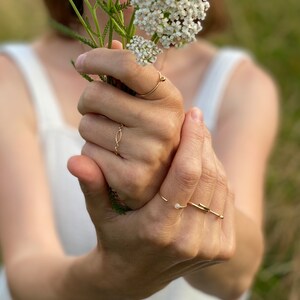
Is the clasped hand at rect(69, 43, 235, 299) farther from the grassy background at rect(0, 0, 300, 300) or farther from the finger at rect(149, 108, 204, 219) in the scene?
the grassy background at rect(0, 0, 300, 300)

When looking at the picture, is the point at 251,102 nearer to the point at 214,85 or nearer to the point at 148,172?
the point at 214,85

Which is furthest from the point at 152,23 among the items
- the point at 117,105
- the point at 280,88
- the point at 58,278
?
the point at 280,88

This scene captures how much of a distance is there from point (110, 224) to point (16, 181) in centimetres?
69

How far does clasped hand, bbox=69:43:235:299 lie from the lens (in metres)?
0.71

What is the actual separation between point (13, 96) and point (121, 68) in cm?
100

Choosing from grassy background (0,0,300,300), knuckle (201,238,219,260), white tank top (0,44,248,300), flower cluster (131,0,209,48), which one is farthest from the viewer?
grassy background (0,0,300,300)

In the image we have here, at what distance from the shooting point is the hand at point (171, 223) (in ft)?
2.44

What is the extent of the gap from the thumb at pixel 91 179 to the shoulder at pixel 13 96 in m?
0.80

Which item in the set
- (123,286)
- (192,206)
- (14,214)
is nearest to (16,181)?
(14,214)

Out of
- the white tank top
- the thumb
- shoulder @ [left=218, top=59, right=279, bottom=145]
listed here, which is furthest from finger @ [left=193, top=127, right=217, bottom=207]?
shoulder @ [left=218, top=59, right=279, bottom=145]

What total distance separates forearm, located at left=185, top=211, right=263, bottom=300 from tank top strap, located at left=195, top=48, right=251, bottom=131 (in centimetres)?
52

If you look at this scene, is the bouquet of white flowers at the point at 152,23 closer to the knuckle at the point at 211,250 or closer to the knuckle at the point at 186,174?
the knuckle at the point at 186,174

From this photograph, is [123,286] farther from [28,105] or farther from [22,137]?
[28,105]

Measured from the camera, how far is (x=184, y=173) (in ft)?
2.40
